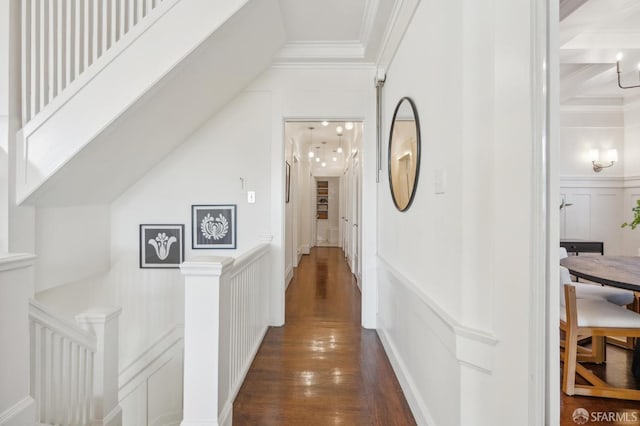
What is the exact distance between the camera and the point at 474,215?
1.16m

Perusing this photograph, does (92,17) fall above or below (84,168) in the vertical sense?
above

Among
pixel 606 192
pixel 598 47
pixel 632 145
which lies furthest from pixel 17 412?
pixel 598 47

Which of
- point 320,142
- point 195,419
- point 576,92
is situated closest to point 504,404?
point 195,419

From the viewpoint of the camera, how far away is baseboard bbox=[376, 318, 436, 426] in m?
1.61

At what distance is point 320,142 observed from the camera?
305 inches

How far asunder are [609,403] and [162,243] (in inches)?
144

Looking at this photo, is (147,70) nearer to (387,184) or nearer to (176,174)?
(176,174)

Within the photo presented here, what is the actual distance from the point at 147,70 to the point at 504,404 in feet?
8.53

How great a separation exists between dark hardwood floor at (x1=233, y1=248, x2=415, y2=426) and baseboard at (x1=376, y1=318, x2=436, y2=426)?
49mm

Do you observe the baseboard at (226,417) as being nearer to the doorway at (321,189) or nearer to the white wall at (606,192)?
the white wall at (606,192)

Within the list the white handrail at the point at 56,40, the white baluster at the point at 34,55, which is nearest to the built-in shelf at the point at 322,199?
the white handrail at the point at 56,40

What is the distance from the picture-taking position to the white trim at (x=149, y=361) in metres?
2.96

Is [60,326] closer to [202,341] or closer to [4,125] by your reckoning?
[202,341]

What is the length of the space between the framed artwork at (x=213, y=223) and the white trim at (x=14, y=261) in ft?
6.20
